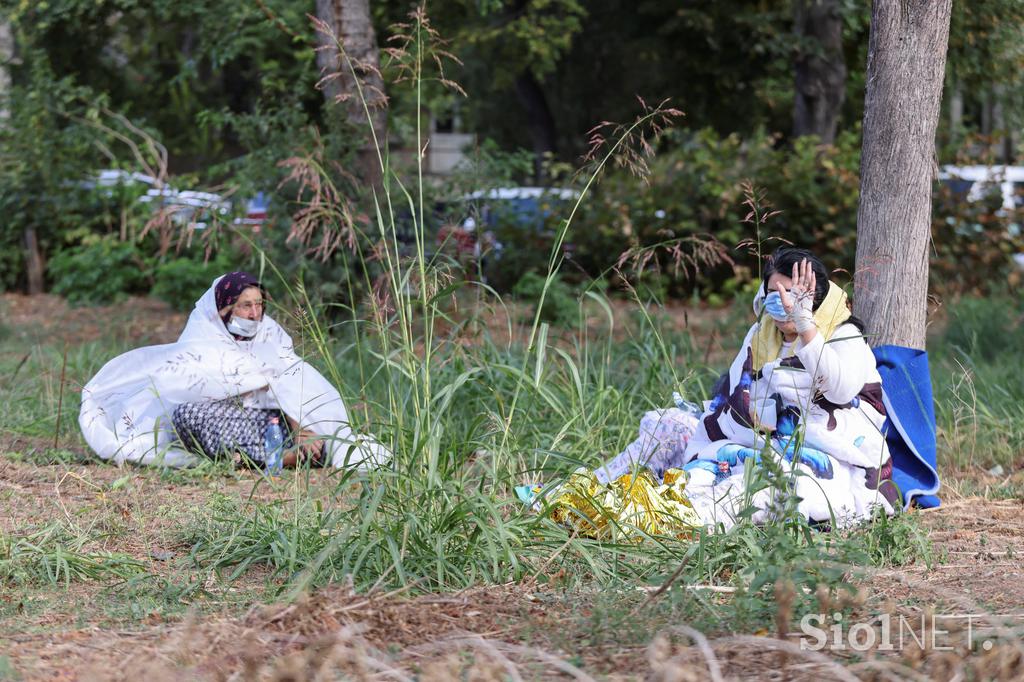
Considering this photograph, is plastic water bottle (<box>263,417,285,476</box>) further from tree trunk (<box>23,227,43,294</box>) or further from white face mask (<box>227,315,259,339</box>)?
tree trunk (<box>23,227,43,294</box>)

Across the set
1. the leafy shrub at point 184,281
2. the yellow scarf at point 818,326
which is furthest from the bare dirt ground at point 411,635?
the leafy shrub at point 184,281

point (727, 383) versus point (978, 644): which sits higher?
point (727, 383)

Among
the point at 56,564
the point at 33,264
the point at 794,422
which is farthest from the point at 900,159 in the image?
the point at 33,264

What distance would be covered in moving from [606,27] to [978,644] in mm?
14294

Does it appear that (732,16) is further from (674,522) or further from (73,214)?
(674,522)

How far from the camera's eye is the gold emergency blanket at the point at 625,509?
395cm

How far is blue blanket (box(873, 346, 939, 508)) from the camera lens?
14.8ft

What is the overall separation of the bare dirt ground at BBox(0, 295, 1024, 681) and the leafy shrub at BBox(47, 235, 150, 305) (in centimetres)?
811

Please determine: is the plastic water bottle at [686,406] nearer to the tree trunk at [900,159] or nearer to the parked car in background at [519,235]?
the tree trunk at [900,159]

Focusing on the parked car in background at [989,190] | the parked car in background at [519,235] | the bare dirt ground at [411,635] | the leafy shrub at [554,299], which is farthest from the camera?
the parked car in background at [989,190]

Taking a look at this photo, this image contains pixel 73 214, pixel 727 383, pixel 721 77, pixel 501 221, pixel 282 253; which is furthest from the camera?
pixel 721 77

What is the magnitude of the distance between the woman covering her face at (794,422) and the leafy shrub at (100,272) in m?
8.64

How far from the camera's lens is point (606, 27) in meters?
16.3

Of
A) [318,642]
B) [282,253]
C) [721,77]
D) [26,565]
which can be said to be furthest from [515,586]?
[721,77]
